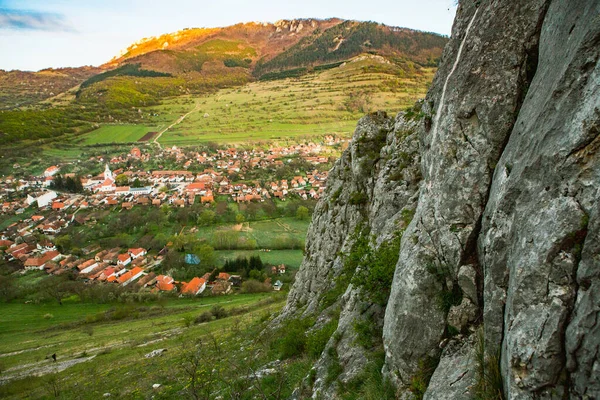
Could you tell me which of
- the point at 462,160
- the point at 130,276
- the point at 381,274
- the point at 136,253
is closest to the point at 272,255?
the point at 130,276

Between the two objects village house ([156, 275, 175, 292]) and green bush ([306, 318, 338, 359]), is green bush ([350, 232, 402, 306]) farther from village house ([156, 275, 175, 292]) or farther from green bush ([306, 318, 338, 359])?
village house ([156, 275, 175, 292])

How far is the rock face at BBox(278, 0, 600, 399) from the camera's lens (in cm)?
435

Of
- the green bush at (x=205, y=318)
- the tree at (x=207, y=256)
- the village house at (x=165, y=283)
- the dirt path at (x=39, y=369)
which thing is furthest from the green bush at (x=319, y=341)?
the tree at (x=207, y=256)

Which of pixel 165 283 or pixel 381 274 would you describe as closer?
pixel 381 274

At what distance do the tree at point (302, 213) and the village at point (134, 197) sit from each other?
34.0 ft

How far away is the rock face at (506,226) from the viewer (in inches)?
171

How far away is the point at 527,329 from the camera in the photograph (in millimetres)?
4672

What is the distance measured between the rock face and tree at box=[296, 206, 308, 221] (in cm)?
7705

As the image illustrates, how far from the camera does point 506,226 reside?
5.62 metres

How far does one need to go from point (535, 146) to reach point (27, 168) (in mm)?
185838

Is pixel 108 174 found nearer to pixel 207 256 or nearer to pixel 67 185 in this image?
pixel 67 185

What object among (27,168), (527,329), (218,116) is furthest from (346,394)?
(218,116)

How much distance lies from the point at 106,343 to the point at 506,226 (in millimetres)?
45121

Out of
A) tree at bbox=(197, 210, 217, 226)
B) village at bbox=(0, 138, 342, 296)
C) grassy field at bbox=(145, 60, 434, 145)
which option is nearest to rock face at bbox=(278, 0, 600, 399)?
village at bbox=(0, 138, 342, 296)
